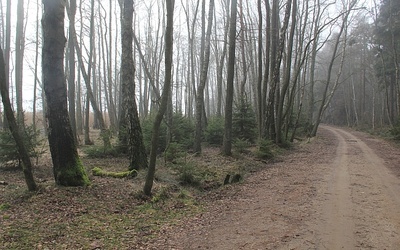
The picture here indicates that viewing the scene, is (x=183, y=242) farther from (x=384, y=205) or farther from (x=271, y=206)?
(x=384, y=205)

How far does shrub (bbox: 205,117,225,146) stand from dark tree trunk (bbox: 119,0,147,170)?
8971 millimetres

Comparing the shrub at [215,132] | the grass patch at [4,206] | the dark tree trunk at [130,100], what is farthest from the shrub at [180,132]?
the grass patch at [4,206]

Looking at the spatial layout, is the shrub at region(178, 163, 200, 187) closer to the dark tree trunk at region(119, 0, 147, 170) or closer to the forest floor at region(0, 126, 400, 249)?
the forest floor at region(0, 126, 400, 249)

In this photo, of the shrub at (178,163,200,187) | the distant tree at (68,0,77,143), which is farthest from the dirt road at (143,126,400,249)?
the distant tree at (68,0,77,143)

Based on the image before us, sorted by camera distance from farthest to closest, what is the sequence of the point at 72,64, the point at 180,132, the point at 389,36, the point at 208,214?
1. the point at 389,36
2. the point at 72,64
3. the point at 180,132
4. the point at 208,214

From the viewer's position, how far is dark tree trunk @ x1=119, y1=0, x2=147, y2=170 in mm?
9344

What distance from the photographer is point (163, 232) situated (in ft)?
19.0

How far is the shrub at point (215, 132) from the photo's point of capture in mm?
18234

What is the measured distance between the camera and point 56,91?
23.0ft

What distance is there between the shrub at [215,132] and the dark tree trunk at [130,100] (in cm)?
897

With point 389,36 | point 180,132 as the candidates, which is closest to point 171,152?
point 180,132

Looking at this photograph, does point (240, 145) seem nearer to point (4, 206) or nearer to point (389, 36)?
point (4, 206)

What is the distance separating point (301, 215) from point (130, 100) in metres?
5.82

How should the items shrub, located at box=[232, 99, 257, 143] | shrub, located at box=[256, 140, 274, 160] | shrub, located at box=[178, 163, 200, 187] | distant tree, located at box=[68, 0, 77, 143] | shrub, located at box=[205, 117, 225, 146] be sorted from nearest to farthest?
shrub, located at box=[178, 163, 200, 187], shrub, located at box=[256, 140, 274, 160], distant tree, located at box=[68, 0, 77, 143], shrub, located at box=[232, 99, 257, 143], shrub, located at box=[205, 117, 225, 146]
